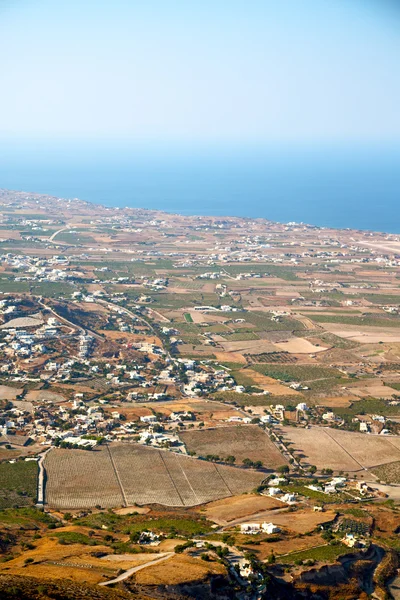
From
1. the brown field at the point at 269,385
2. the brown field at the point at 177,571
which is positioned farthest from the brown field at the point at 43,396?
the brown field at the point at 177,571

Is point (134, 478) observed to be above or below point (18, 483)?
below

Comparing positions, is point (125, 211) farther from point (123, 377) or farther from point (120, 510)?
point (120, 510)

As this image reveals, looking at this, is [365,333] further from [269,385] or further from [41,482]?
[41,482]

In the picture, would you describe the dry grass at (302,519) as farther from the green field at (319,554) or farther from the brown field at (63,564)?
the brown field at (63,564)

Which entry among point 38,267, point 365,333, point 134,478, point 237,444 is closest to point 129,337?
point 365,333

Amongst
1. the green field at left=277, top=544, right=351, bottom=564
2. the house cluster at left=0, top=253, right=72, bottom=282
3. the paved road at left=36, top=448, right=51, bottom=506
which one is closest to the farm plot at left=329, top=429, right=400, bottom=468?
the green field at left=277, top=544, right=351, bottom=564

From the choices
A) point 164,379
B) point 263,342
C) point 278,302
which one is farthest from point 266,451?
point 278,302
